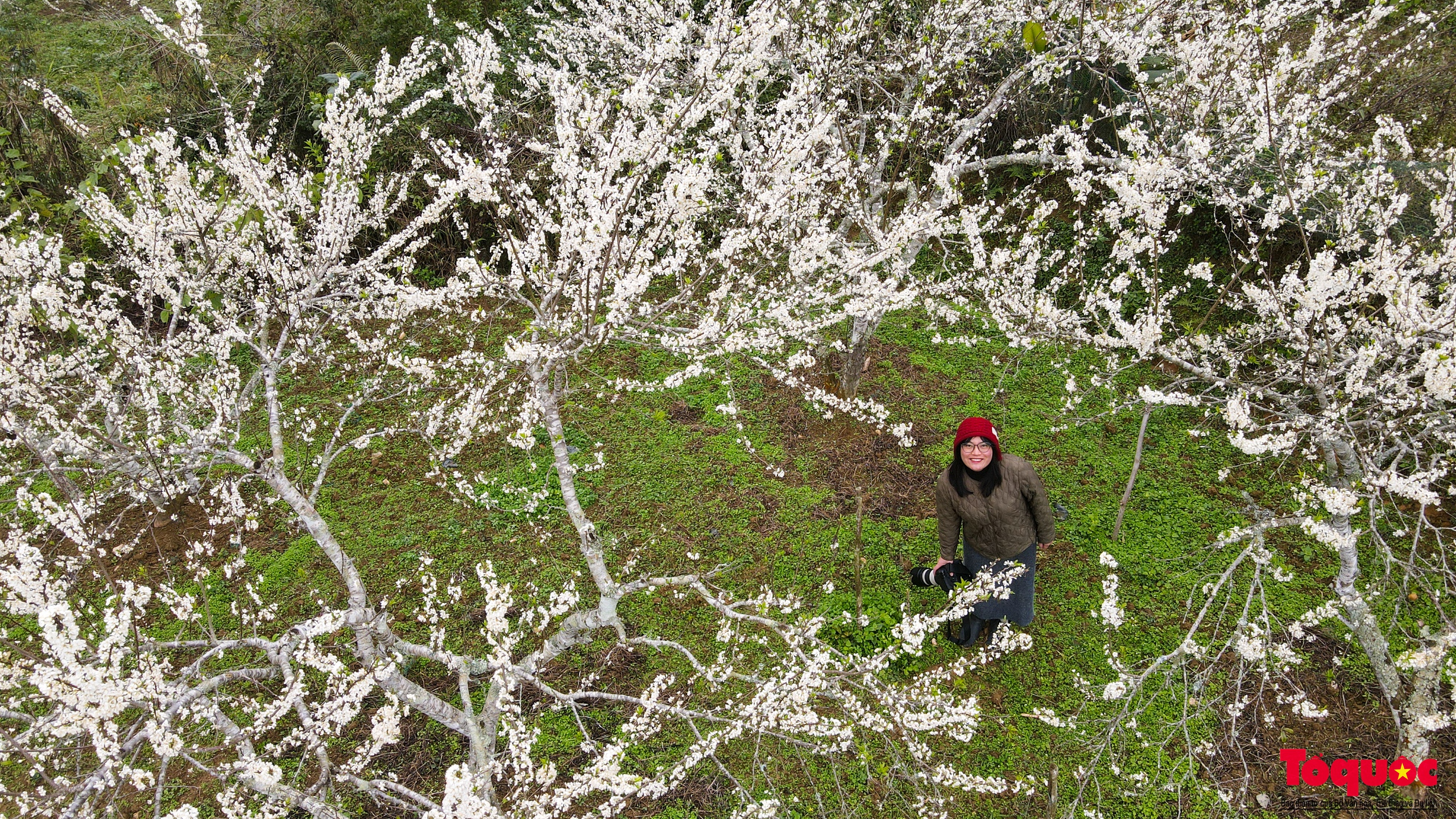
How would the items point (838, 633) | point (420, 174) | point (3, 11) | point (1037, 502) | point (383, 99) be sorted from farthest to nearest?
point (3, 11), point (420, 174), point (383, 99), point (838, 633), point (1037, 502)

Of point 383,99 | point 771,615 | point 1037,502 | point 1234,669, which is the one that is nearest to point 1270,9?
point 1037,502

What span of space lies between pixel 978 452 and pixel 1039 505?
0.46 m

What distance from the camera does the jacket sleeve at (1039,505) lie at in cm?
366

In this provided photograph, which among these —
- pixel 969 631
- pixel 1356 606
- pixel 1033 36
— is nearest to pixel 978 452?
pixel 969 631

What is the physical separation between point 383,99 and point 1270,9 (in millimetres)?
6235

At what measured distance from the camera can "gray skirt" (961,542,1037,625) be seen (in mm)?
3877

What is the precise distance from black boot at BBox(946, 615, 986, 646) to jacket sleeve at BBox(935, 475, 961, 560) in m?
0.44

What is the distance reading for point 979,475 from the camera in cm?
369

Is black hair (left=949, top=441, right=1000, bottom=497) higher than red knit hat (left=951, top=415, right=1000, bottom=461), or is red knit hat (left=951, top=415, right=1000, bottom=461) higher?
red knit hat (left=951, top=415, right=1000, bottom=461)

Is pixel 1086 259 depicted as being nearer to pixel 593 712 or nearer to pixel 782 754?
pixel 782 754

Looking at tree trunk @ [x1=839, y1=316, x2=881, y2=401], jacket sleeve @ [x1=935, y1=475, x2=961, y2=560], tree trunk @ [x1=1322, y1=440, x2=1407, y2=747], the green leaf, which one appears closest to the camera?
the green leaf

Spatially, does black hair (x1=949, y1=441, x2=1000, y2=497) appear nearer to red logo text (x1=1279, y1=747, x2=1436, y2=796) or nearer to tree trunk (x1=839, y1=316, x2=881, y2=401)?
tree trunk (x1=839, y1=316, x2=881, y2=401)

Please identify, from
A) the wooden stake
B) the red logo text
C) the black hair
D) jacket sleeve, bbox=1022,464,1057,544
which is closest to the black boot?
jacket sleeve, bbox=1022,464,1057,544

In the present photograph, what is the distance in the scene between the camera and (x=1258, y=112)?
4449 mm
